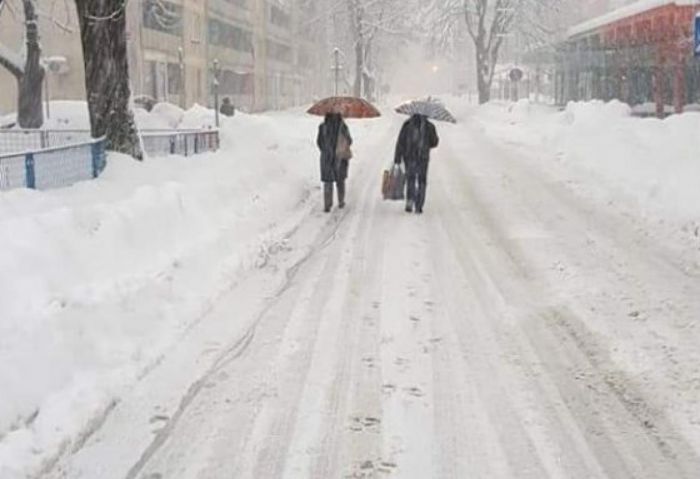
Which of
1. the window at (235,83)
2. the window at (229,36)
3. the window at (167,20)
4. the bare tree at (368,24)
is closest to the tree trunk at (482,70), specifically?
the bare tree at (368,24)

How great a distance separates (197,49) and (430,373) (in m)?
54.1

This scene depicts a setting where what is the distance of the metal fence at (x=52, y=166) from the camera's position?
1015 centimetres

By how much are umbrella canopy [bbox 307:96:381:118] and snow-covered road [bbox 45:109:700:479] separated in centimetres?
356

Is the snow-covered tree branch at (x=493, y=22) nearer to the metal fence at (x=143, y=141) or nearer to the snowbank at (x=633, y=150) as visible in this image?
the snowbank at (x=633, y=150)

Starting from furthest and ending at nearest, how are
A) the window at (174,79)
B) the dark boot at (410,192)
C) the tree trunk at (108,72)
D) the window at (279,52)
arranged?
the window at (279,52) < the window at (174,79) < the dark boot at (410,192) < the tree trunk at (108,72)

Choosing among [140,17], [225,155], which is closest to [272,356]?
[225,155]

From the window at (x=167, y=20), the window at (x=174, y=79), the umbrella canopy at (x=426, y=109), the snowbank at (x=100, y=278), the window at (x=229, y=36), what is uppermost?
the window at (x=229, y=36)

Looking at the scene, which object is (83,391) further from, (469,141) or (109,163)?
(469,141)

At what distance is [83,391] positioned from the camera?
5.61m

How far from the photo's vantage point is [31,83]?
78.6ft

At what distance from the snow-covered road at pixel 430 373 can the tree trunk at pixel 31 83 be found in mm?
15235

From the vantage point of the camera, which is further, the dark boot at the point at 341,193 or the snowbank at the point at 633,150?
the dark boot at the point at 341,193

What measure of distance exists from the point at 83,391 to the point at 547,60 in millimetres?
50472

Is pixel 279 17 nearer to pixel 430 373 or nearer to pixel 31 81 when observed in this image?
pixel 31 81
